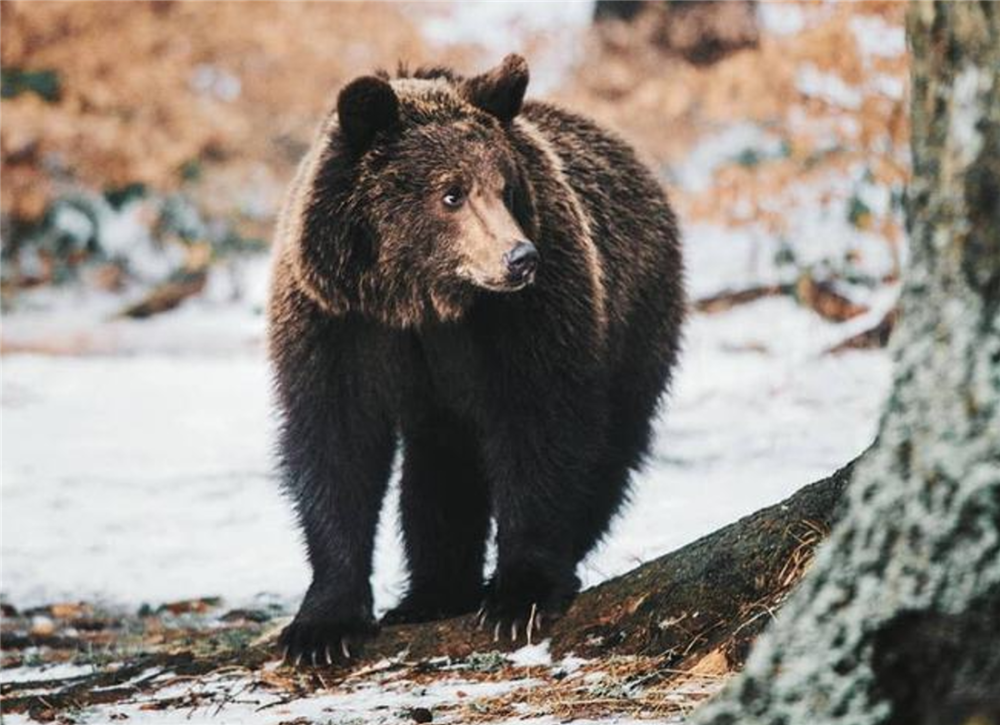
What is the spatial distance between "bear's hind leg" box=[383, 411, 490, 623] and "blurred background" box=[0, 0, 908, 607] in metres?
0.23

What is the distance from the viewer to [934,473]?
7.68 ft

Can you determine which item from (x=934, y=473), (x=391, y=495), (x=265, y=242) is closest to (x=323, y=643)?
(x=934, y=473)

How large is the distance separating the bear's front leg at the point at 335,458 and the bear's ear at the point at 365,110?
1.90ft

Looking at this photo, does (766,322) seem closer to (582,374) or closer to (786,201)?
(786,201)

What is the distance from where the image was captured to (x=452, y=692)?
13.5ft

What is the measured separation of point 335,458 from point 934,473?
2.65 meters

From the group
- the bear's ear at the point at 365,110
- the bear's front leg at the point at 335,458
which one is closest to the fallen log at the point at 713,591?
the bear's front leg at the point at 335,458

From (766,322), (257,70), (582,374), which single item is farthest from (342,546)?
(257,70)

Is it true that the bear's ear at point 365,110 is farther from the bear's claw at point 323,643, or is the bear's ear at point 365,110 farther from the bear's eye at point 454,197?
the bear's claw at point 323,643

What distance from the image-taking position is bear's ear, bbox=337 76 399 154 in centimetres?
446

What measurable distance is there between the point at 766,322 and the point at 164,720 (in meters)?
8.35

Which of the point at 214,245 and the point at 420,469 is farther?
the point at 214,245

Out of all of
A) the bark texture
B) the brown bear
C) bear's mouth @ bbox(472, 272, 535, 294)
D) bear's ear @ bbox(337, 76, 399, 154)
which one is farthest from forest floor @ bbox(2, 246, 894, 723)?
→ bear's ear @ bbox(337, 76, 399, 154)

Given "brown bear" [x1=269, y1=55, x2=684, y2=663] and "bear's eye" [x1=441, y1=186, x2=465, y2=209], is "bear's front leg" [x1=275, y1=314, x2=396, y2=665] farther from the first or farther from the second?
"bear's eye" [x1=441, y1=186, x2=465, y2=209]
